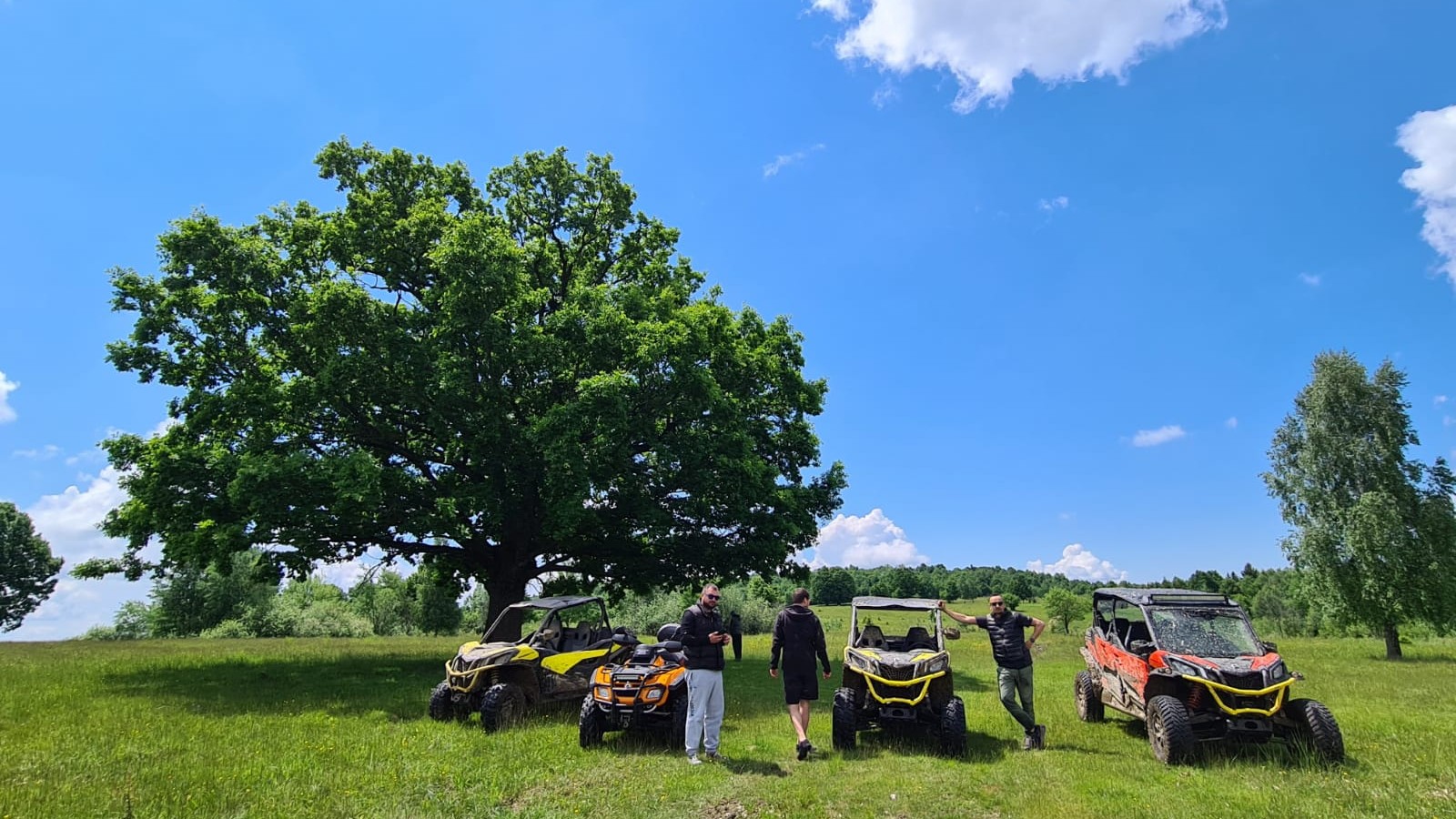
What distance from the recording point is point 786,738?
34.6 ft

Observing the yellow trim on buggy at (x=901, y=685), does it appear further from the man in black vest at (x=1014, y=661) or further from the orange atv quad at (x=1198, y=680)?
the orange atv quad at (x=1198, y=680)

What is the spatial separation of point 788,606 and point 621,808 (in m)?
3.71

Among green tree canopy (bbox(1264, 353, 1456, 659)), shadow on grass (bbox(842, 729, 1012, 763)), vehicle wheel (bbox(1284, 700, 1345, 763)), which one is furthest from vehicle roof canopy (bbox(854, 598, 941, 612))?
green tree canopy (bbox(1264, 353, 1456, 659))

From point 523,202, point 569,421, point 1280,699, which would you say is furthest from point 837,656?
point 523,202

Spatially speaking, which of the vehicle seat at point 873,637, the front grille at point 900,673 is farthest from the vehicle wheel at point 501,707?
the front grille at point 900,673

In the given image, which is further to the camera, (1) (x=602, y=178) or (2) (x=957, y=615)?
(1) (x=602, y=178)

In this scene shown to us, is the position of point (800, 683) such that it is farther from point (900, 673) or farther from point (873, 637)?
point (873, 637)

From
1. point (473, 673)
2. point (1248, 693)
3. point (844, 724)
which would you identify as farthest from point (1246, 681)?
point (473, 673)

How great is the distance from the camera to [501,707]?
10.9 meters

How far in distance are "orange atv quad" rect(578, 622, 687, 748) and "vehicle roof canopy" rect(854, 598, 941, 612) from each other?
3.20m

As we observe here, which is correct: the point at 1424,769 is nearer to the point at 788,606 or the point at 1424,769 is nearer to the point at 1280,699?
the point at 1280,699

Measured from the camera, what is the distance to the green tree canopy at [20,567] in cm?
5225

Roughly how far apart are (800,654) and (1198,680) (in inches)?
198

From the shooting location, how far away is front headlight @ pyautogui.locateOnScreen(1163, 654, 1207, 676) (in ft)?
29.6
